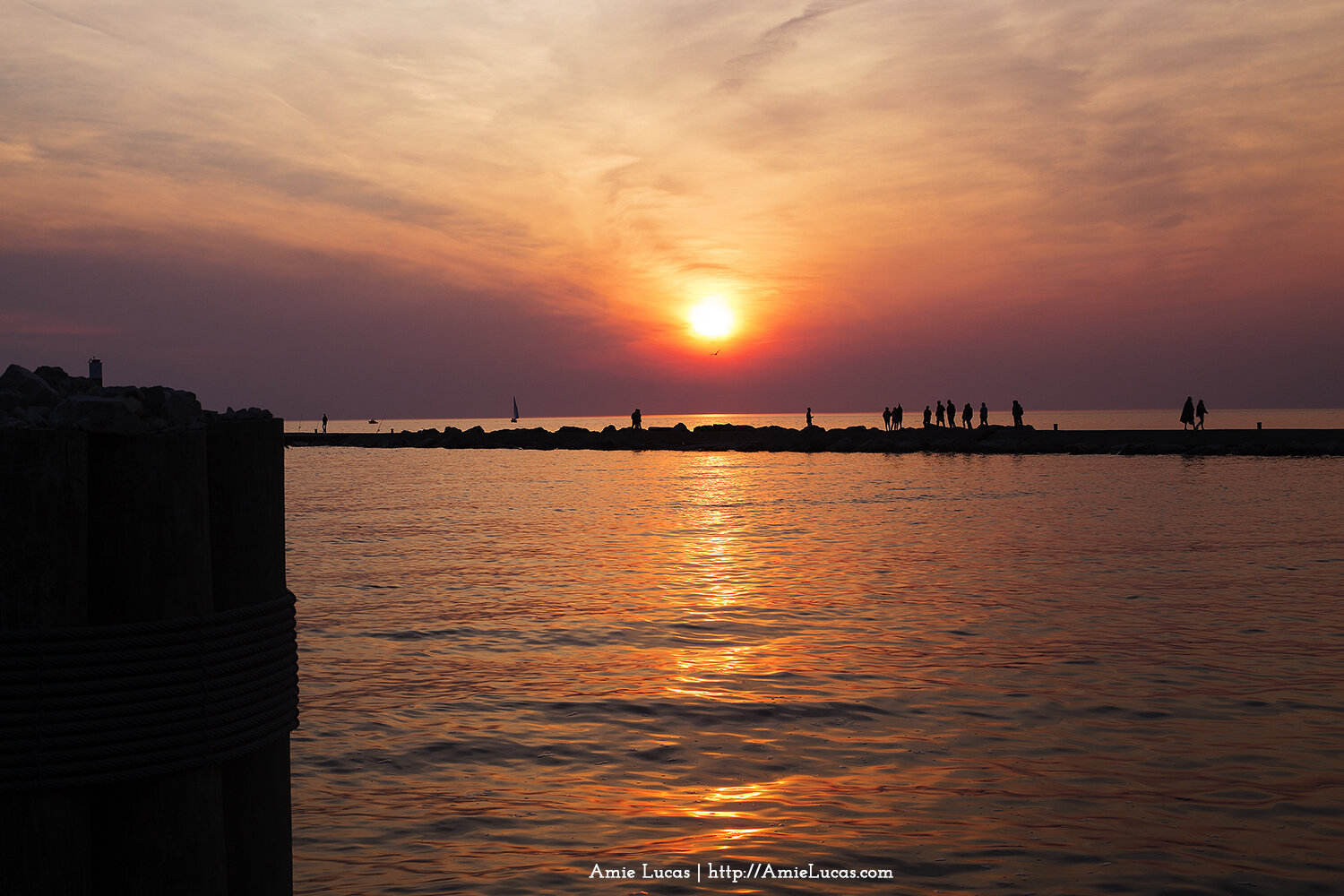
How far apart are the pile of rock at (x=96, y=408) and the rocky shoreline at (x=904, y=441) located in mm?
51607

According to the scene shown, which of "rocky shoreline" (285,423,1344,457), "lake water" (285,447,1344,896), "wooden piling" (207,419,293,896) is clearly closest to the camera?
"wooden piling" (207,419,293,896)

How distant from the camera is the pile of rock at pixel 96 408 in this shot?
3.28 meters

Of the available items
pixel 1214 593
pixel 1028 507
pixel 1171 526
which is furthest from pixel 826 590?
pixel 1028 507

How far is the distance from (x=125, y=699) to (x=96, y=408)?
3.12 ft

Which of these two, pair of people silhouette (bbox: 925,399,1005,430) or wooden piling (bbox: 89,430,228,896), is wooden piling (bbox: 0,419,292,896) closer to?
wooden piling (bbox: 89,430,228,896)

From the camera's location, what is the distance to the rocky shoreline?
180ft

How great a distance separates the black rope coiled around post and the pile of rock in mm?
658

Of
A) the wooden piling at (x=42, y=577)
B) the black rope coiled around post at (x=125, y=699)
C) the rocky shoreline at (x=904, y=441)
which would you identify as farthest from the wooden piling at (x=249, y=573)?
the rocky shoreline at (x=904, y=441)

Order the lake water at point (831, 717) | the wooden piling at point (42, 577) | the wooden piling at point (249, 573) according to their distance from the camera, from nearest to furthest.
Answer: the wooden piling at point (42, 577) → the wooden piling at point (249, 573) → the lake water at point (831, 717)

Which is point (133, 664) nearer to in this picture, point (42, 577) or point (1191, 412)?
point (42, 577)

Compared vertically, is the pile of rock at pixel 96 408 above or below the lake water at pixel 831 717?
above

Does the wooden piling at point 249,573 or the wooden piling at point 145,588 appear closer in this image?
the wooden piling at point 145,588

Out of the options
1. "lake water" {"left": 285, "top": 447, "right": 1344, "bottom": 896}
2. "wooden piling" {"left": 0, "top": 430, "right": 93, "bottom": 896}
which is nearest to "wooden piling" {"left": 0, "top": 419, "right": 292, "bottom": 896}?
"wooden piling" {"left": 0, "top": 430, "right": 93, "bottom": 896}

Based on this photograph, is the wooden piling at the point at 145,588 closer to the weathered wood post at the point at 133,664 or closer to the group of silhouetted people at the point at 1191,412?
the weathered wood post at the point at 133,664
